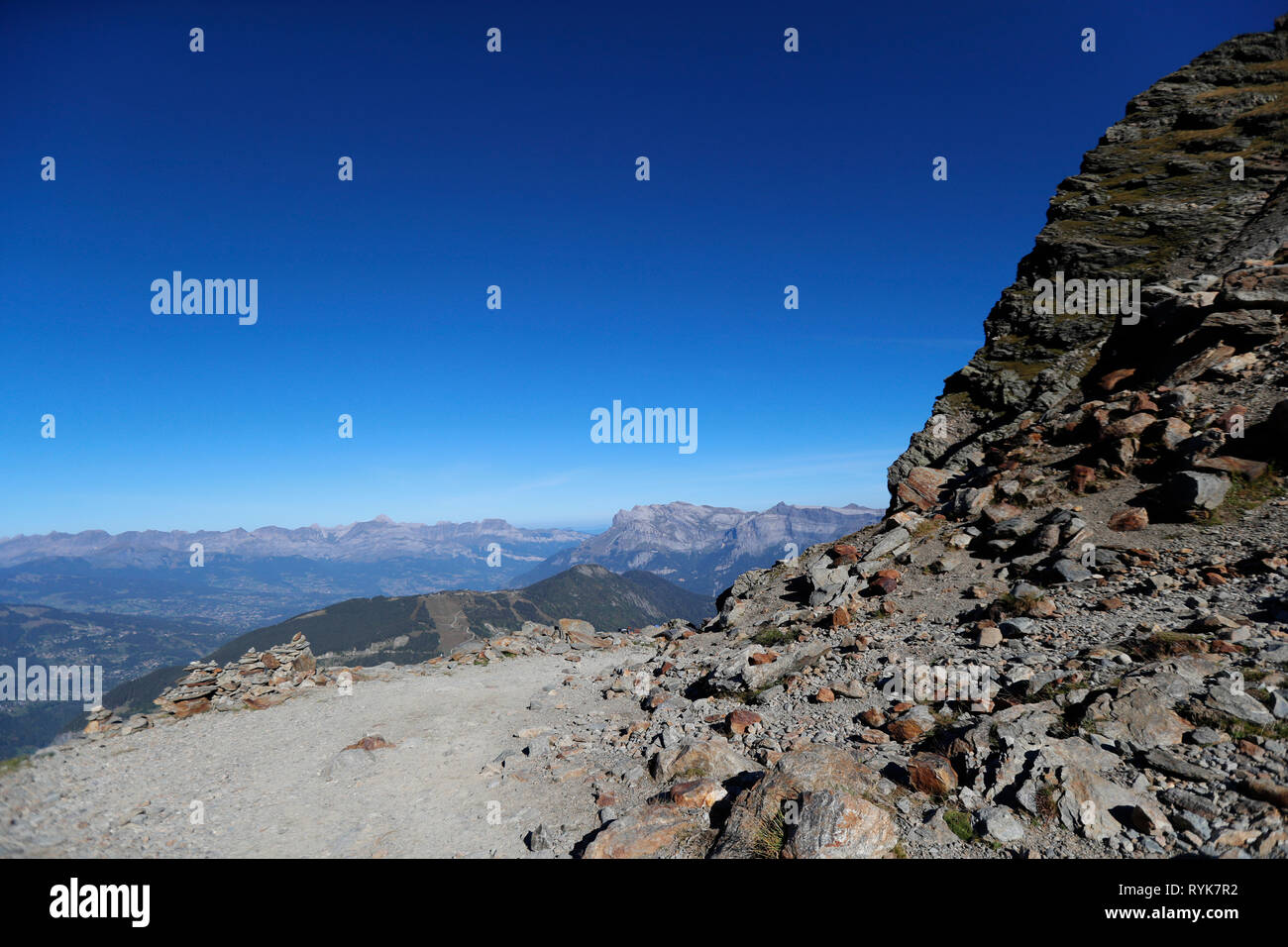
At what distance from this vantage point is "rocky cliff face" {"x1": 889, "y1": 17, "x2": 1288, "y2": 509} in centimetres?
3397

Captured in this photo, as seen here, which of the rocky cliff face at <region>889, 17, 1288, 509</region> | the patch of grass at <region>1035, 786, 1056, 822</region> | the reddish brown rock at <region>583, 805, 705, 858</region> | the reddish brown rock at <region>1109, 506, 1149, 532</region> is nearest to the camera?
the patch of grass at <region>1035, 786, 1056, 822</region>

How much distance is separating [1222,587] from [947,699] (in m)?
9.36

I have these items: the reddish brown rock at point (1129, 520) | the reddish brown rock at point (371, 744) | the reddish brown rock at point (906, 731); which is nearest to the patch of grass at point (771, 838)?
the reddish brown rock at point (906, 731)

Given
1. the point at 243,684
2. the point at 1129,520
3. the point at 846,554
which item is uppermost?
the point at 1129,520

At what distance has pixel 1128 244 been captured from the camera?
40.4m

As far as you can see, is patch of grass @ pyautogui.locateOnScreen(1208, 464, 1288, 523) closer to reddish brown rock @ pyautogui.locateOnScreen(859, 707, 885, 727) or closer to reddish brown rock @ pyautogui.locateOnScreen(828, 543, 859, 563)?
reddish brown rock @ pyautogui.locateOnScreen(828, 543, 859, 563)

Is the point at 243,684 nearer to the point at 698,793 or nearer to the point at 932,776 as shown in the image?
the point at 698,793

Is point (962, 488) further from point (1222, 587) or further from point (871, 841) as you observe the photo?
point (871, 841)

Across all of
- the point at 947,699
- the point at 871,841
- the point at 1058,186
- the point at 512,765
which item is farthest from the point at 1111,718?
the point at 1058,186
